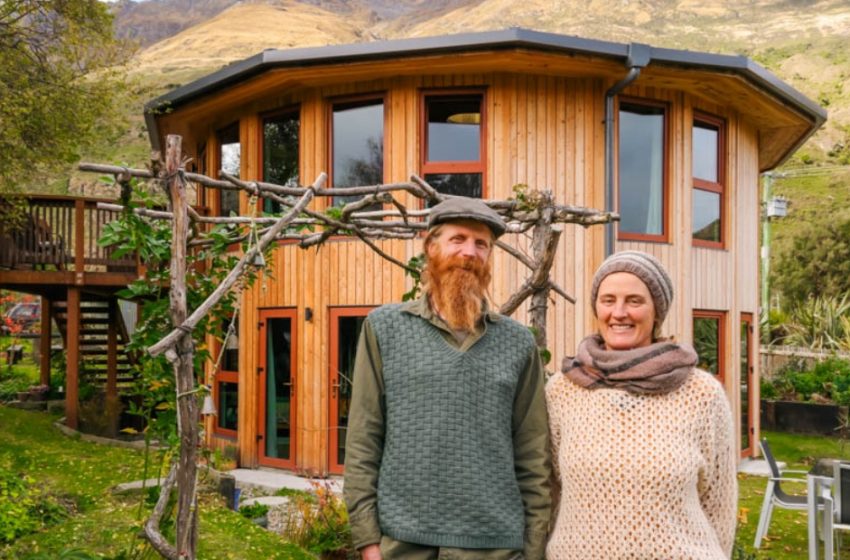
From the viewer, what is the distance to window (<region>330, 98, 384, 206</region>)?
916 cm

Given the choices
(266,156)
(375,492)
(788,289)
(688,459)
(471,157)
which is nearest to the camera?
(688,459)

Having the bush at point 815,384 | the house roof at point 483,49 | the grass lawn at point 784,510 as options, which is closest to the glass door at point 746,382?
the grass lawn at point 784,510

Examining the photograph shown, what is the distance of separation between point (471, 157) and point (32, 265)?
21.6 feet

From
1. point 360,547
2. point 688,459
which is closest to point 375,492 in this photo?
point 360,547

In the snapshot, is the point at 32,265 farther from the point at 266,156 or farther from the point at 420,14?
the point at 420,14

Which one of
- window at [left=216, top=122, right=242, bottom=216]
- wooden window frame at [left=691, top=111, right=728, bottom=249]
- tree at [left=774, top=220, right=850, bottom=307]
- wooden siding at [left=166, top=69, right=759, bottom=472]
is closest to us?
wooden siding at [left=166, top=69, right=759, bottom=472]

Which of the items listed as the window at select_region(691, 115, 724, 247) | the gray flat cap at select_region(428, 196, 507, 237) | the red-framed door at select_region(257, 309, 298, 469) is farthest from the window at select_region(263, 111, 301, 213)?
Answer: the gray flat cap at select_region(428, 196, 507, 237)

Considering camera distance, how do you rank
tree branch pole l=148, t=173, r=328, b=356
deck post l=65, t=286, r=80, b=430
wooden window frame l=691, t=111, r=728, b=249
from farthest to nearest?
1. deck post l=65, t=286, r=80, b=430
2. wooden window frame l=691, t=111, r=728, b=249
3. tree branch pole l=148, t=173, r=328, b=356

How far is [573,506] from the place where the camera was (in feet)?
8.00

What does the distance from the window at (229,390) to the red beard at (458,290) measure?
8129mm

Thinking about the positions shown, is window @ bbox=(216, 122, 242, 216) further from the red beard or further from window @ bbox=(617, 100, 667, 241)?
the red beard

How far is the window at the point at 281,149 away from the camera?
382 inches

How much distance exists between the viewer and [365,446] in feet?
8.12

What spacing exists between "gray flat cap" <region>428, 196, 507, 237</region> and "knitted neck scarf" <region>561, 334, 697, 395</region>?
0.54 metres
